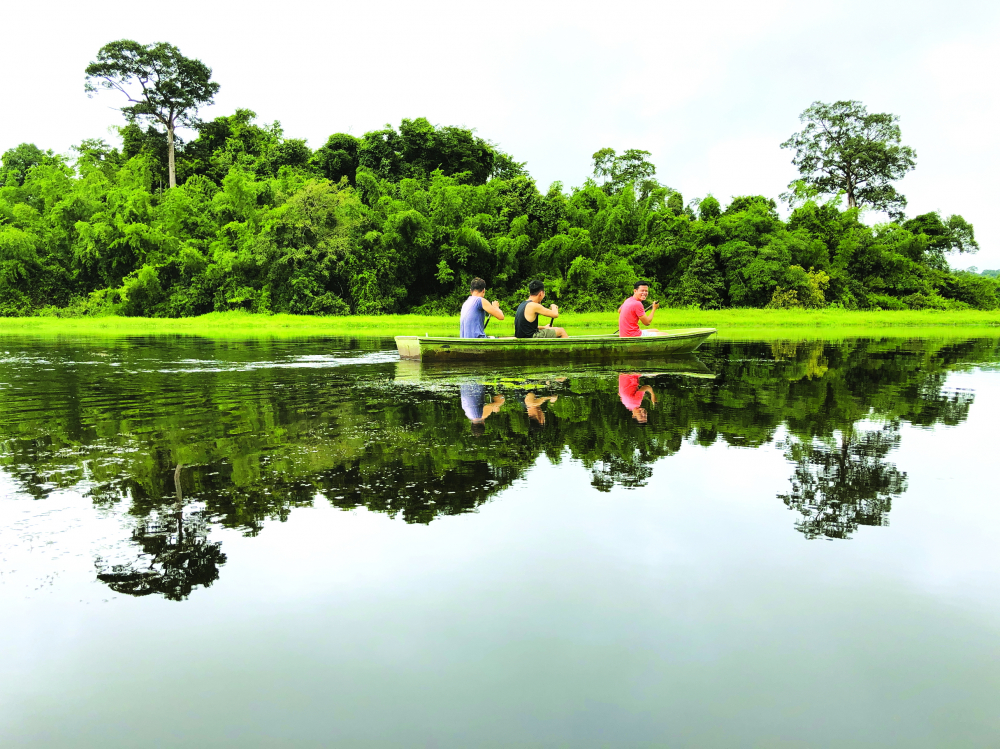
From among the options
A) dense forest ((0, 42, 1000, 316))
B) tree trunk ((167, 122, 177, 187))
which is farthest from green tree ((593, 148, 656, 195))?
tree trunk ((167, 122, 177, 187))

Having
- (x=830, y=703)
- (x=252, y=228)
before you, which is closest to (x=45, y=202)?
(x=252, y=228)

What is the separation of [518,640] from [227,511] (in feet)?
7.56

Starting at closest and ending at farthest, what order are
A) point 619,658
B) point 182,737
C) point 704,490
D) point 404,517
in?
point 182,737 → point 619,658 → point 404,517 → point 704,490

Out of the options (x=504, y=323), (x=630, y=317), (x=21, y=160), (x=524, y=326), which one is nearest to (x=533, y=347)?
(x=524, y=326)

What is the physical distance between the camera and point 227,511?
14.4 ft

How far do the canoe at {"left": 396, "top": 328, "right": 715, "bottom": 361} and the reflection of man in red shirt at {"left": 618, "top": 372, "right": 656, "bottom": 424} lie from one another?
4.06 feet

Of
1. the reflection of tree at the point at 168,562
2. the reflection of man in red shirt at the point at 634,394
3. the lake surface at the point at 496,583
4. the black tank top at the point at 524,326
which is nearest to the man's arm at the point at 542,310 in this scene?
the black tank top at the point at 524,326

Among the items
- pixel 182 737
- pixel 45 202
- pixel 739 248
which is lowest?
pixel 182 737

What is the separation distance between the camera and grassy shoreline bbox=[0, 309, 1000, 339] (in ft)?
93.4

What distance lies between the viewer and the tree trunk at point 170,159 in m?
44.7

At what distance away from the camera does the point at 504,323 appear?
29.9 metres

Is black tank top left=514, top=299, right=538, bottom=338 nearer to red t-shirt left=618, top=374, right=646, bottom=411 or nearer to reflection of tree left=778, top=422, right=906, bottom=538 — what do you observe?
red t-shirt left=618, top=374, right=646, bottom=411

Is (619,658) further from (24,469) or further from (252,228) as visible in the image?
(252,228)

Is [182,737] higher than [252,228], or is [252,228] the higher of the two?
[252,228]
